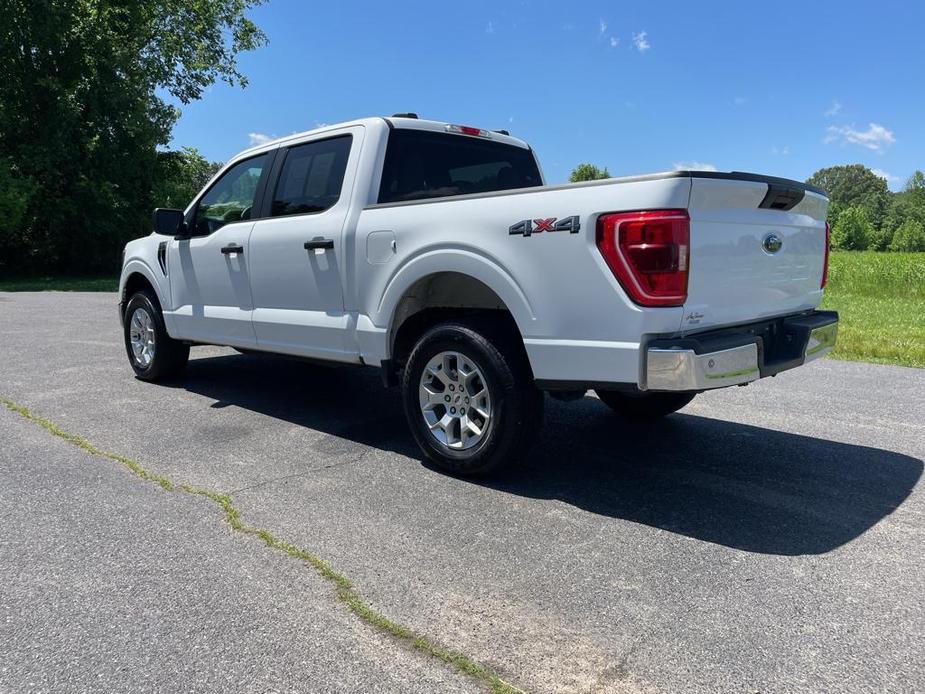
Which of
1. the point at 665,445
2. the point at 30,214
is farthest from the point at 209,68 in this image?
the point at 665,445

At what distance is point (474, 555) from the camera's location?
3008 millimetres

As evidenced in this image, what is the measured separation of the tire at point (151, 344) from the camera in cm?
640

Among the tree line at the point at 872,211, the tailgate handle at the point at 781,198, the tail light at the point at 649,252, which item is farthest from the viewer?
the tree line at the point at 872,211

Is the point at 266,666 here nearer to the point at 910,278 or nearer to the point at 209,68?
the point at 910,278

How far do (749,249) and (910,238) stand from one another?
110 meters

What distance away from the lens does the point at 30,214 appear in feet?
81.7

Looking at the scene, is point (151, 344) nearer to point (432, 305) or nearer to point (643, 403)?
point (432, 305)

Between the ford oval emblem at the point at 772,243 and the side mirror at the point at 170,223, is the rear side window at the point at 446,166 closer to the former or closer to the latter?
the ford oval emblem at the point at 772,243

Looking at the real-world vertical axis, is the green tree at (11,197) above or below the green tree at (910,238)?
above

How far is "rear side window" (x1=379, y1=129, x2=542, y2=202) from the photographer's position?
4.62 meters

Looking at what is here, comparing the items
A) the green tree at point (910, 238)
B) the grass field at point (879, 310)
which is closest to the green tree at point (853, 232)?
the green tree at point (910, 238)

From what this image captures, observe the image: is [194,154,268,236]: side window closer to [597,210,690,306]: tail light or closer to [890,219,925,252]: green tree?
[597,210,690,306]: tail light

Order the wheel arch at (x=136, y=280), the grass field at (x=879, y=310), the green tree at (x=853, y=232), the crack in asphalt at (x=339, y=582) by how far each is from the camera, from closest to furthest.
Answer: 1. the crack in asphalt at (x=339, y=582)
2. the wheel arch at (x=136, y=280)
3. the grass field at (x=879, y=310)
4. the green tree at (x=853, y=232)

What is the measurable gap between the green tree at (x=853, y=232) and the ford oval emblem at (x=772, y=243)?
375 feet
